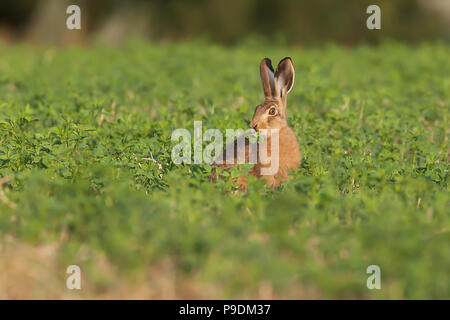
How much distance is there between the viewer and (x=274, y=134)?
5562 millimetres

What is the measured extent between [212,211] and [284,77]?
2.09m

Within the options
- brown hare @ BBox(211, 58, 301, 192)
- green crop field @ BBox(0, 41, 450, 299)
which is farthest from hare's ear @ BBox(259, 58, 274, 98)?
green crop field @ BBox(0, 41, 450, 299)

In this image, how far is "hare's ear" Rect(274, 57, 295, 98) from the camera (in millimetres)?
5758

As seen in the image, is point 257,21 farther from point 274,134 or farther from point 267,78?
point 274,134

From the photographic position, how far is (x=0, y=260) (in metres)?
3.73

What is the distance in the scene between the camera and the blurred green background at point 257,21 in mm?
19531

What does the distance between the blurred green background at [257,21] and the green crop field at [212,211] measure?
12703mm

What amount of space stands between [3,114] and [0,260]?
2701mm

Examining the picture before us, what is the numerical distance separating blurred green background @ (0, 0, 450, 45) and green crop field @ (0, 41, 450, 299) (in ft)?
41.7

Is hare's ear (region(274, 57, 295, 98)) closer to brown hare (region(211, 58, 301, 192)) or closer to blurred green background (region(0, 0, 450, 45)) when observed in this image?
brown hare (region(211, 58, 301, 192))

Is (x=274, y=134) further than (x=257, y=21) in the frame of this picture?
No

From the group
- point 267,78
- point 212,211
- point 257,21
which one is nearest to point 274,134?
point 267,78

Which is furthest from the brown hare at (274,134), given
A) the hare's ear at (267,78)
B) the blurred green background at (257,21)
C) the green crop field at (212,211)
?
the blurred green background at (257,21)
